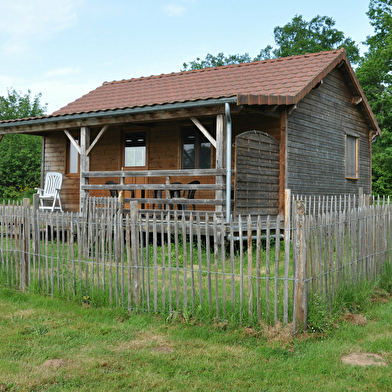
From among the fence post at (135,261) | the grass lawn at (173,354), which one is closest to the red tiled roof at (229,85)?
the fence post at (135,261)

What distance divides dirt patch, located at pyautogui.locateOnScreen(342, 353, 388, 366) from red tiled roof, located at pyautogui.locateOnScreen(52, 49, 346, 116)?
5407 mm

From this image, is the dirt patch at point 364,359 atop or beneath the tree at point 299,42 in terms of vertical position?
beneath

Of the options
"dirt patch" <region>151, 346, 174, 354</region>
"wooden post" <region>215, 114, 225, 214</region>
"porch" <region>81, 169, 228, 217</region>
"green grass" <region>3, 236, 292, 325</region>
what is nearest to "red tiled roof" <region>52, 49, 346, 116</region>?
"wooden post" <region>215, 114, 225, 214</region>

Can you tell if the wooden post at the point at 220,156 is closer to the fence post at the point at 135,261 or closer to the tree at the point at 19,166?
the fence post at the point at 135,261

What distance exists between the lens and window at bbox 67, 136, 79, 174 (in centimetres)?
1533

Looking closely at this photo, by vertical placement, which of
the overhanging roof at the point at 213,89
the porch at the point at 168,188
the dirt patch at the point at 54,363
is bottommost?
the dirt patch at the point at 54,363

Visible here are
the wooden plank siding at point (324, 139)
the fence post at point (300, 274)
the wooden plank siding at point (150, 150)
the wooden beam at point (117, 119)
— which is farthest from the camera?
the wooden plank siding at point (150, 150)

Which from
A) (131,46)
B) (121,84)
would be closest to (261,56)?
(131,46)

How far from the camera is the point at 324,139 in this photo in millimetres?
13188

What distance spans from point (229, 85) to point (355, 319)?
8.22 metres

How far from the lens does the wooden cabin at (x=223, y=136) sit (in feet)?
31.1

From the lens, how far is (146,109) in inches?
394

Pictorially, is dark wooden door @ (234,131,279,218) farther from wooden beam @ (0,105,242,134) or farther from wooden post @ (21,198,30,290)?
wooden post @ (21,198,30,290)

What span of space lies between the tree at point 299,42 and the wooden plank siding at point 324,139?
82.7ft
